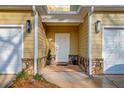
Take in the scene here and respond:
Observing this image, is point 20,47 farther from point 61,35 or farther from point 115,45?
point 61,35

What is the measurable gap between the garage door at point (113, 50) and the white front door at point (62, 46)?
4.89m

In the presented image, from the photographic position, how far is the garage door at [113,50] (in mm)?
10148

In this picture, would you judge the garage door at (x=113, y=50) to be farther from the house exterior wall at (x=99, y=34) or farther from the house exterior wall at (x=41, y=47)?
the house exterior wall at (x=41, y=47)

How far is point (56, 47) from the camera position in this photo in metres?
14.8

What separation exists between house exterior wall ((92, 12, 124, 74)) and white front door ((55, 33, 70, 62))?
197 inches

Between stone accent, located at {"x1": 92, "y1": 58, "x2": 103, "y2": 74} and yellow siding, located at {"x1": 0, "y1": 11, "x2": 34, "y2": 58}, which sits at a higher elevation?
yellow siding, located at {"x1": 0, "y1": 11, "x2": 34, "y2": 58}

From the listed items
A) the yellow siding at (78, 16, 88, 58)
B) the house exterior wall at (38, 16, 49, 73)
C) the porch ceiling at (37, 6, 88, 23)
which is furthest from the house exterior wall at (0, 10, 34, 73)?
the yellow siding at (78, 16, 88, 58)

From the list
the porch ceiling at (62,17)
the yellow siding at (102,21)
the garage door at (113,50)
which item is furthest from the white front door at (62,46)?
the yellow siding at (102,21)

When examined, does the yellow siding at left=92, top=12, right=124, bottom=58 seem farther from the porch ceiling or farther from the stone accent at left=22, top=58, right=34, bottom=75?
the stone accent at left=22, top=58, right=34, bottom=75

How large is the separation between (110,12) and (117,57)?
77.2 inches

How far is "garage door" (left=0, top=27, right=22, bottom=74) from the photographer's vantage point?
9953 millimetres

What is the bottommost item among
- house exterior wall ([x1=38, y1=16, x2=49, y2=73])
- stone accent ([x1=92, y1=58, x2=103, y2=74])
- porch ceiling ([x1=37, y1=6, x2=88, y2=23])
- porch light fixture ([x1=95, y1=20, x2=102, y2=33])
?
stone accent ([x1=92, y1=58, x2=103, y2=74])

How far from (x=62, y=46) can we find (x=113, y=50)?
200 inches
